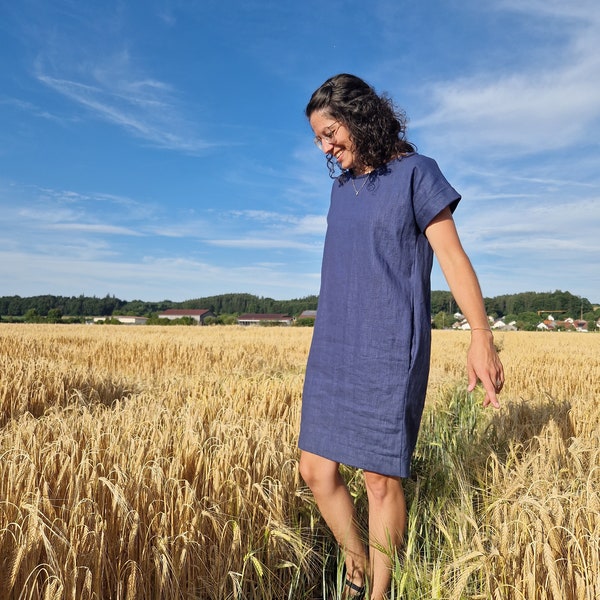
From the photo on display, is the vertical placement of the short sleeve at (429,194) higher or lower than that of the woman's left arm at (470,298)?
higher

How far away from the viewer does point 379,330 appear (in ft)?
5.71

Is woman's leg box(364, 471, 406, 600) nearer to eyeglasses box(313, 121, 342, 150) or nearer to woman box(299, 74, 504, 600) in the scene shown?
woman box(299, 74, 504, 600)

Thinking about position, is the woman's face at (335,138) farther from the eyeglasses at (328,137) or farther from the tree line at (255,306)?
the tree line at (255,306)

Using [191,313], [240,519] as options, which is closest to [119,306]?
[191,313]

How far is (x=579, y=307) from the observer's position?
270ft

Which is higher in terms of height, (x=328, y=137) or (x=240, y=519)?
(x=328, y=137)

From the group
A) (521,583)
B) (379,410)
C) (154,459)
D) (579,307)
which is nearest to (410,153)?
(379,410)

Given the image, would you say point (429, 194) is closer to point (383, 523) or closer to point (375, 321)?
point (375, 321)

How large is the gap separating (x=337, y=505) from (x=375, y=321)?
0.69 meters

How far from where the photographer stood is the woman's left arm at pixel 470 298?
5.58 ft

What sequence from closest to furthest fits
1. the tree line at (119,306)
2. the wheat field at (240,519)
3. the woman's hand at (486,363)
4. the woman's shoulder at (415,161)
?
the wheat field at (240,519), the woman's hand at (486,363), the woman's shoulder at (415,161), the tree line at (119,306)

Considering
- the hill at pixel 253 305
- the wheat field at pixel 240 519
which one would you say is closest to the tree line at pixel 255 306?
the hill at pixel 253 305

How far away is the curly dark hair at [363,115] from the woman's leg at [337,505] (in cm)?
109

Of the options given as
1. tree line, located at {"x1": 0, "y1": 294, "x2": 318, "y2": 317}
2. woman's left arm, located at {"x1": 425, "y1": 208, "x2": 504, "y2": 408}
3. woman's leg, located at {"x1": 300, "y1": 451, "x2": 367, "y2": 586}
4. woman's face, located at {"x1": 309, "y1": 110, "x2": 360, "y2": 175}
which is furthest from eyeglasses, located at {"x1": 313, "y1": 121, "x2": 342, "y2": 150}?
tree line, located at {"x1": 0, "y1": 294, "x2": 318, "y2": 317}
